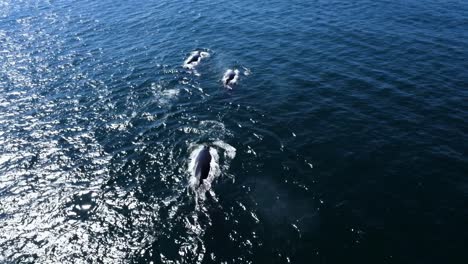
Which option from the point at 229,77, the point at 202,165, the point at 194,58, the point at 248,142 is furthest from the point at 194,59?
the point at 202,165

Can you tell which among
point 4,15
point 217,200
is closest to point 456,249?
point 217,200

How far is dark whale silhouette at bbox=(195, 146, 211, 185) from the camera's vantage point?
31266 mm

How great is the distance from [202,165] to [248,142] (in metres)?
6.71

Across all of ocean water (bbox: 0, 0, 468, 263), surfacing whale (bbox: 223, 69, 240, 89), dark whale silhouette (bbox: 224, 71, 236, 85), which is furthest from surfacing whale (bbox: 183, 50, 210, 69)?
dark whale silhouette (bbox: 224, 71, 236, 85)

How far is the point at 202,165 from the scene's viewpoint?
31734 mm

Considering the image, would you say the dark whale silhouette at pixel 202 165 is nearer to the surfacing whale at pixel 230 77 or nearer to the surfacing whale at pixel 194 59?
the surfacing whale at pixel 230 77

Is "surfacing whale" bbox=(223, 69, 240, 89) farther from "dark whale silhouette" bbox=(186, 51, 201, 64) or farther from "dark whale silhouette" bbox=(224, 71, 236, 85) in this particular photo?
"dark whale silhouette" bbox=(186, 51, 201, 64)

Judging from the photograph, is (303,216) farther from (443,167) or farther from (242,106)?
(242,106)

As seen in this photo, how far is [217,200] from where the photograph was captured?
29.2m

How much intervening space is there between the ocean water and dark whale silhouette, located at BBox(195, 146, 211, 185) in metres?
0.93

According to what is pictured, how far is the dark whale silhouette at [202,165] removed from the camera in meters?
31.3

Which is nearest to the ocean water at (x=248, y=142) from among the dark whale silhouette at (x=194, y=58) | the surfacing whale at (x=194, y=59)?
the surfacing whale at (x=194, y=59)

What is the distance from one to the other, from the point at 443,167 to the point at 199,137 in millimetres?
25490

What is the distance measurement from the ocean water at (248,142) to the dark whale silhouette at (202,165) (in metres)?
0.93
